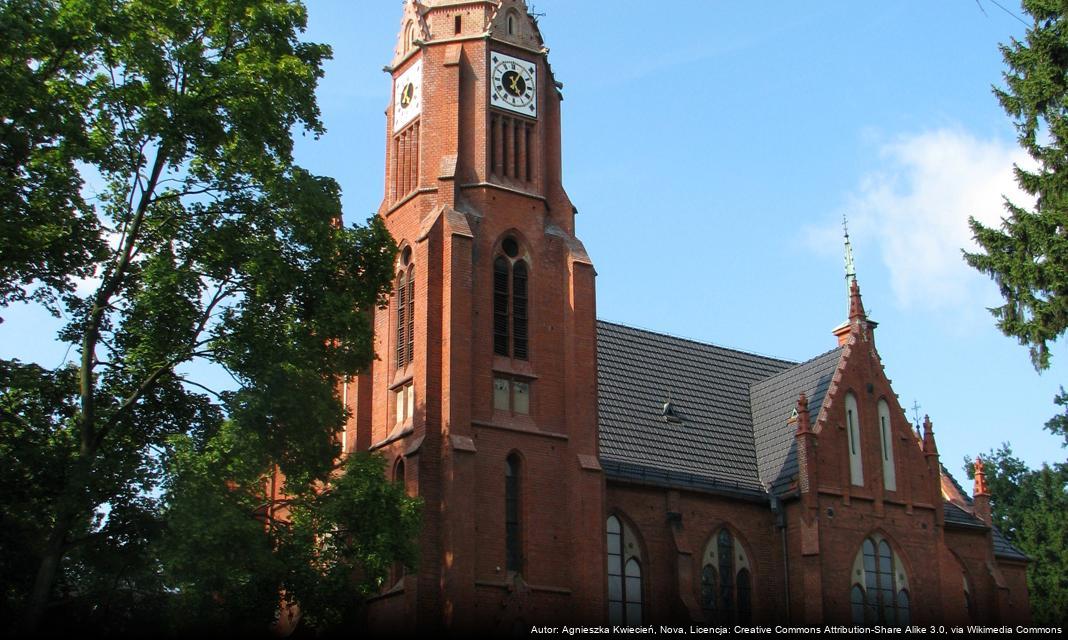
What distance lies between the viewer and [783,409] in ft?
141

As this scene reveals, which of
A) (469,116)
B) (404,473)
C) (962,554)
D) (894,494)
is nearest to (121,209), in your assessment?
(404,473)

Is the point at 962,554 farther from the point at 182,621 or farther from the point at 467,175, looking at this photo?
the point at 182,621

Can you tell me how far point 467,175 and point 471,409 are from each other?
21.9ft

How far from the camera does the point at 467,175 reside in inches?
1442

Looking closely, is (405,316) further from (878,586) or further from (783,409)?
(878,586)

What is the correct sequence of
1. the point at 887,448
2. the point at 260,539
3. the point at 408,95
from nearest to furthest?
the point at 260,539, the point at 408,95, the point at 887,448

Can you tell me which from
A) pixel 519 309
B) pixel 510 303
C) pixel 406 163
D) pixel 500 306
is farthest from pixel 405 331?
pixel 406 163

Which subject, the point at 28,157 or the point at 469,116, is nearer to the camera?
the point at 28,157

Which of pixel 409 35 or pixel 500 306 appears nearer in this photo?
pixel 500 306

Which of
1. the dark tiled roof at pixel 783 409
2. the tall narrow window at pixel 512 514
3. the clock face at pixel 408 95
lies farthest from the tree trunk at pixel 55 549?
the dark tiled roof at pixel 783 409

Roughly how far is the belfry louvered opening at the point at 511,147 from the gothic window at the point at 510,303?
2.00m

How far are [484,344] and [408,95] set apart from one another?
8325 millimetres

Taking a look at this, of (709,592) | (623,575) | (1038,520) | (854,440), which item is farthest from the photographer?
(1038,520)

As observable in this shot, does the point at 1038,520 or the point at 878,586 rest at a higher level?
the point at 1038,520
